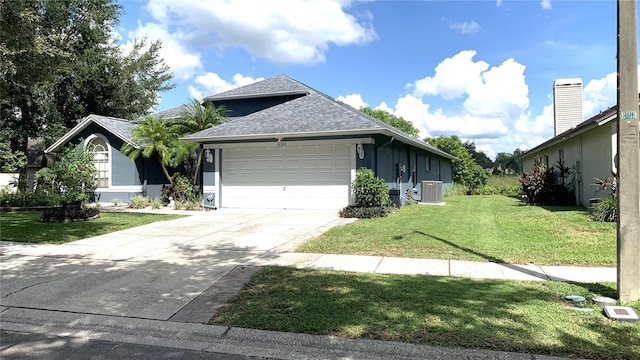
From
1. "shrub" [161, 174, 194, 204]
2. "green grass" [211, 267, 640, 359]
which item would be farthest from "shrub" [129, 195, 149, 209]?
"green grass" [211, 267, 640, 359]

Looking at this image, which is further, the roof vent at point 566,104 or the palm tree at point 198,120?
the roof vent at point 566,104

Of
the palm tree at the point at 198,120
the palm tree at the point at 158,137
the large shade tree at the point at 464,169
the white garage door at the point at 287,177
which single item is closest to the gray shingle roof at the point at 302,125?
the white garage door at the point at 287,177

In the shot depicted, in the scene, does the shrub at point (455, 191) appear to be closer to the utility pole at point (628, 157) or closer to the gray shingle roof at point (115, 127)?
the gray shingle roof at point (115, 127)

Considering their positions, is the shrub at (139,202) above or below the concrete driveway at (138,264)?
above

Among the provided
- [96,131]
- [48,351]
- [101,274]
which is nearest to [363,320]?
[48,351]

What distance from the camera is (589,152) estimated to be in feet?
47.5

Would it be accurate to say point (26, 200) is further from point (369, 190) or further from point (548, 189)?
point (548, 189)

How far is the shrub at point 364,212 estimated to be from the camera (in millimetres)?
12758

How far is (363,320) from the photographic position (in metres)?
4.33

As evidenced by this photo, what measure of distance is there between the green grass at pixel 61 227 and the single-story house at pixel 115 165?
177 inches

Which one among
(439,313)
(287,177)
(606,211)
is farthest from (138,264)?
(606,211)

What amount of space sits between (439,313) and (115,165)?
60.1 ft

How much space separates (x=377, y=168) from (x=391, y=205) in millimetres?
1533

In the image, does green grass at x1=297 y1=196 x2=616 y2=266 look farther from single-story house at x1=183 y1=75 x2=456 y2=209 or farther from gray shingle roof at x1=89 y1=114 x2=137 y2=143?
gray shingle roof at x1=89 y1=114 x2=137 y2=143
